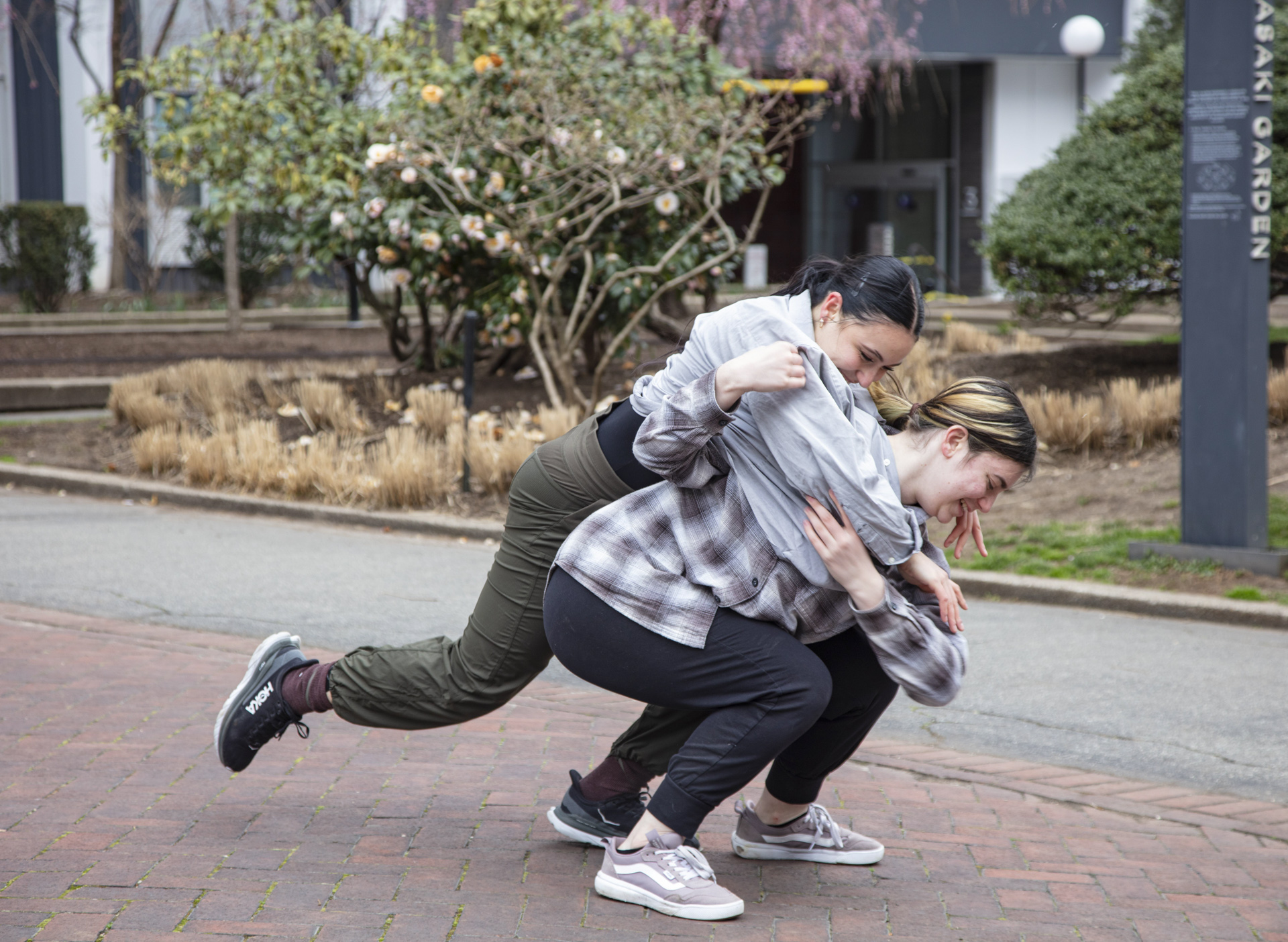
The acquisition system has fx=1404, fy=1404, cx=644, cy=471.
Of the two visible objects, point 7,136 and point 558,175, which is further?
point 7,136

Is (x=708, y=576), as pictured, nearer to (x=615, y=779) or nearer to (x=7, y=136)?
(x=615, y=779)

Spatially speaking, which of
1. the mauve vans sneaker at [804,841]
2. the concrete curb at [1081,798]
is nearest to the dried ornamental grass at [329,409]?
the concrete curb at [1081,798]

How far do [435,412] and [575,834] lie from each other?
698 cm

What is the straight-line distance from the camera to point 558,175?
1032 cm

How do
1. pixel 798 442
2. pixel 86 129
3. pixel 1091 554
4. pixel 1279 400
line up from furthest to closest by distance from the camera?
pixel 86 129 → pixel 1279 400 → pixel 1091 554 → pixel 798 442

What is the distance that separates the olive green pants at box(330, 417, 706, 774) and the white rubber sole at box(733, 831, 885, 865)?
1.06 feet

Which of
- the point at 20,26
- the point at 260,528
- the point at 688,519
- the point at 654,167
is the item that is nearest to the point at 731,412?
the point at 688,519

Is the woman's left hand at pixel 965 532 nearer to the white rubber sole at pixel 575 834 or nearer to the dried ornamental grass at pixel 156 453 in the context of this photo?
the white rubber sole at pixel 575 834

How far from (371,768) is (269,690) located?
737 mm

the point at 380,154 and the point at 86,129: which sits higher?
the point at 86,129


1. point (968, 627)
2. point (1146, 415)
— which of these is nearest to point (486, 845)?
point (968, 627)

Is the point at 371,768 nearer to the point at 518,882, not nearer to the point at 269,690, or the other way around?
the point at 269,690

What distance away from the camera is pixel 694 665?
9.86 ft

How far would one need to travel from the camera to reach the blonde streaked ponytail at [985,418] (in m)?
2.96
